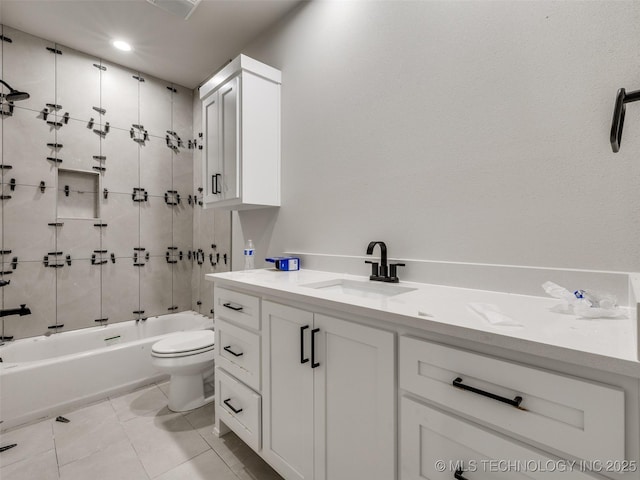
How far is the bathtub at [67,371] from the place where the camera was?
1.95 m

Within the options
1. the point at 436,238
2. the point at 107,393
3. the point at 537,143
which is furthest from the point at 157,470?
the point at 537,143

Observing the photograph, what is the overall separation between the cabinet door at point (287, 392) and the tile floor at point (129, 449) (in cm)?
33

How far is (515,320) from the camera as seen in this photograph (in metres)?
0.84

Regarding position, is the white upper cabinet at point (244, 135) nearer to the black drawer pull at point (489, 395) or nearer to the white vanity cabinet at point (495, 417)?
the white vanity cabinet at point (495, 417)

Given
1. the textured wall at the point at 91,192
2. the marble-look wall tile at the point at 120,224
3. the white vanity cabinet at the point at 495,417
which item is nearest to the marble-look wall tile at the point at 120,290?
the textured wall at the point at 91,192

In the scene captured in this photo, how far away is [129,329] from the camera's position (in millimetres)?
2922

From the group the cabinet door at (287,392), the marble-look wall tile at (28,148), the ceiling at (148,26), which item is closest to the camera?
the cabinet door at (287,392)

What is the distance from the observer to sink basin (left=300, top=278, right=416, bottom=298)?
1464 mm

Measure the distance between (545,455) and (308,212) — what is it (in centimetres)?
163

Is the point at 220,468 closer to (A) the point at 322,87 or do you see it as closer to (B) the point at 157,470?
(B) the point at 157,470

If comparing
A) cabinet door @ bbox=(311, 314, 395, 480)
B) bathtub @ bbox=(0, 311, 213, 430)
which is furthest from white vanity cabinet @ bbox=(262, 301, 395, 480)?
bathtub @ bbox=(0, 311, 213, 430)

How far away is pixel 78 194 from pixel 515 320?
3.46m

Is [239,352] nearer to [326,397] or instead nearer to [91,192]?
[326,397]

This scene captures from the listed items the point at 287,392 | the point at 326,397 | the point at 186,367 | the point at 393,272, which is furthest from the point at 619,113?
the point at 186,367
